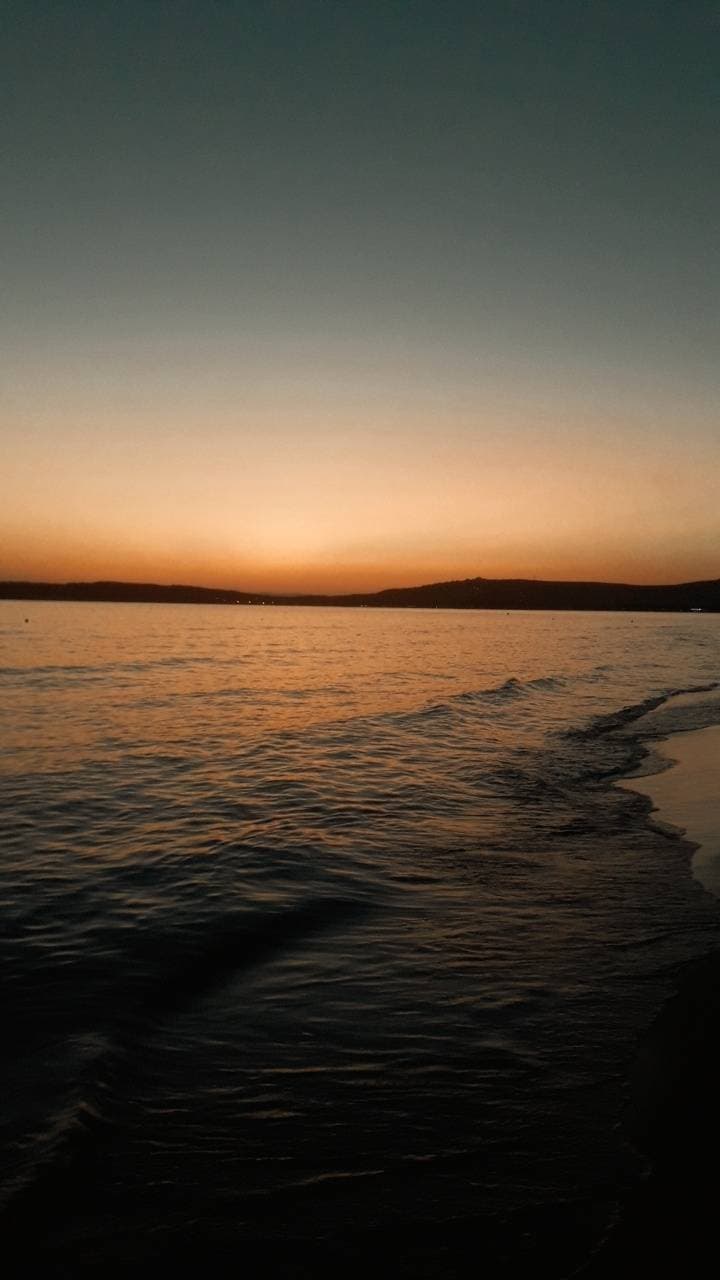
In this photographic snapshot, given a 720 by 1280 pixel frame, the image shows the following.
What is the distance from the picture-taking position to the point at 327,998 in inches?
266

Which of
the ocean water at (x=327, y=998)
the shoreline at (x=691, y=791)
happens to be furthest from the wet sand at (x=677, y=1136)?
the shoreline at (x=691, y=791)

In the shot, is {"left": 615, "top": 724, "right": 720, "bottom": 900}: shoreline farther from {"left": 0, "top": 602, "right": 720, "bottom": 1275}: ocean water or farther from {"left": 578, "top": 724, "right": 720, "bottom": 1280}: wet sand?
{"left": 578, "top": 724, "right": 720, "bottom": 1280}: wet sand

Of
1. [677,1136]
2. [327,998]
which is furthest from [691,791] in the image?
[677,1136]

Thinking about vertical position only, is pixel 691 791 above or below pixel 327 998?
below

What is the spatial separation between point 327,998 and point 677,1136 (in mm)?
3205

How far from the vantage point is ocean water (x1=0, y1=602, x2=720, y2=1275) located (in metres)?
4.15

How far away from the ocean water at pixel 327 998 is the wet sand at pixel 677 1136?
0.14 metres

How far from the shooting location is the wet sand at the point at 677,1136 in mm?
3625

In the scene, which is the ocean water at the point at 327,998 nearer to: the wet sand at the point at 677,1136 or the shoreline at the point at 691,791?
the wet sand at the point at 677,1136

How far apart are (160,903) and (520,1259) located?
651 centimetres

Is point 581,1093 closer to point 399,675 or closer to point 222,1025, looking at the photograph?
point 222,1025

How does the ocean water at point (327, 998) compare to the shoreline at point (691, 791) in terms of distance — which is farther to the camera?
the shoreline at point (691, 791)

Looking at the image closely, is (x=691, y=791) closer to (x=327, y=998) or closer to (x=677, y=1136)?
(x=327, y=998)

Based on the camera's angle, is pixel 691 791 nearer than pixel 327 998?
No
